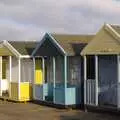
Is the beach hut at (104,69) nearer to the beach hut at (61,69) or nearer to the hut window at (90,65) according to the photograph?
the hut window at (90,65)

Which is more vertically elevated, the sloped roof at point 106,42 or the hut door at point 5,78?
the sloped roof at point 106,42

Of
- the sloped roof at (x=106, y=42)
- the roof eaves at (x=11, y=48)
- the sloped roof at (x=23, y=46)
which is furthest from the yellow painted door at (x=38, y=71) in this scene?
the sloped roof at (x=106, y=42)

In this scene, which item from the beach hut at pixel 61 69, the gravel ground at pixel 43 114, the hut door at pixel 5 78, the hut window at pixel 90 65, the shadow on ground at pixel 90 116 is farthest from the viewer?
the hut door at pixel 5 78

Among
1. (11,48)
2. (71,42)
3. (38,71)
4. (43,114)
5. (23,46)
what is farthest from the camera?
(23,46)

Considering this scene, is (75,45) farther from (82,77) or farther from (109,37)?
(109,37)

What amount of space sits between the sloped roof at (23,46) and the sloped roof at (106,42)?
6643mm

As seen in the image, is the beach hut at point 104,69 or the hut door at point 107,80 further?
the hut door at point 107,80

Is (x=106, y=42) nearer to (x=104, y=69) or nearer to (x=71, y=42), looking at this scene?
(x=104, y=69)

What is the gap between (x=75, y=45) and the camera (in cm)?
2431

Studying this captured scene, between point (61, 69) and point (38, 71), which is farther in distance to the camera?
point (38, 71)

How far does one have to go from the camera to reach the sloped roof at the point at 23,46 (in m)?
28.2

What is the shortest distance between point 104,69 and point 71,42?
3.16m

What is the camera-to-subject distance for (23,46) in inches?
1142

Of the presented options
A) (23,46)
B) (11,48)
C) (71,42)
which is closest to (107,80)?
(71,42)
